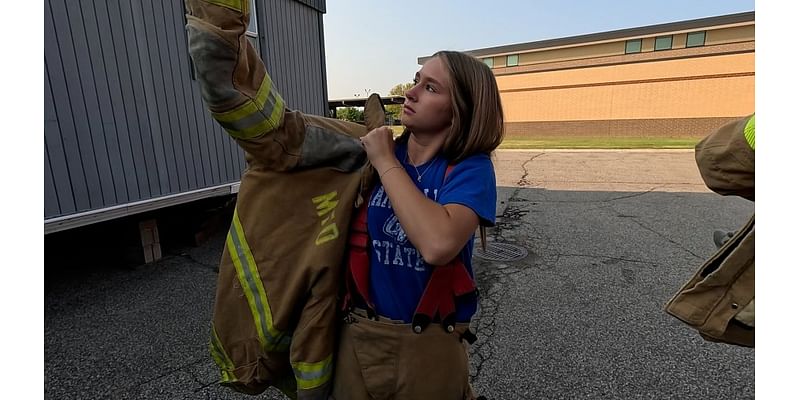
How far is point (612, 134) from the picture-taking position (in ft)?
89.3

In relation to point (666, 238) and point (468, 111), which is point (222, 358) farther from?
point (666, 238)

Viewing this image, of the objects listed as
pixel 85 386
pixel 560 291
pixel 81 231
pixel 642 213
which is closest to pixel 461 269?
pixel 85 386

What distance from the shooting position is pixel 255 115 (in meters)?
1.16

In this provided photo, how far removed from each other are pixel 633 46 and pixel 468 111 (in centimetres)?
3059

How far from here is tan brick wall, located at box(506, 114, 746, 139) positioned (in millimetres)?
24859

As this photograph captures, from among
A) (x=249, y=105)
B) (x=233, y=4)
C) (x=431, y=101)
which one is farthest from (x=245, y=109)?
(x=431, y=101)

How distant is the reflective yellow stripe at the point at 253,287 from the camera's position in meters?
1.35

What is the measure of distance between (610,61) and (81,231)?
29099 mm

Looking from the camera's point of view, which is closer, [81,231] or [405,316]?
[405,316]

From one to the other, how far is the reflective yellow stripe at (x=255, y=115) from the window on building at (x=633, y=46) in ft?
101

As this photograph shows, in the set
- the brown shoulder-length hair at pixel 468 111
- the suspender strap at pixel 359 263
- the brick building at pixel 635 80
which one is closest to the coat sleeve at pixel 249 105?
the suspender strap at pixel 359 263

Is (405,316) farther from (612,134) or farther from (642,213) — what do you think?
(612,134)

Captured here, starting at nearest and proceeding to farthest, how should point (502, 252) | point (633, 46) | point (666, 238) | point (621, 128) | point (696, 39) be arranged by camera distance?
point (502, 252), point (666, 238), point (696, 39), point (633, 46), point (621, 128)

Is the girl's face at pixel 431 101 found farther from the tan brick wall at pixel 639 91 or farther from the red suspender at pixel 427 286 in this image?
the tan brick wall at pixel 639 91
